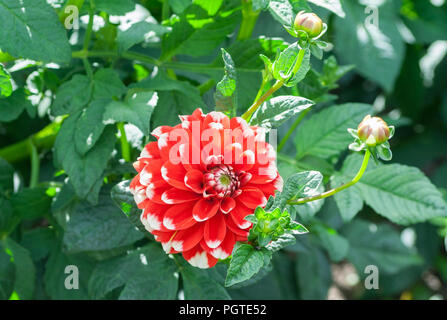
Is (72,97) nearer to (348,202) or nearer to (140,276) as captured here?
(140,276)

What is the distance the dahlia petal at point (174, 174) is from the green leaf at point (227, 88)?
0.10 meters

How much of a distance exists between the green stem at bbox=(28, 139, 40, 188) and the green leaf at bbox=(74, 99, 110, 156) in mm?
225

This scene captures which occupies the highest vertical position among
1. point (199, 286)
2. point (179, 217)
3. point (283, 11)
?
point (283, 11)

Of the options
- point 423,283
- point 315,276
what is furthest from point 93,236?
point 423,283

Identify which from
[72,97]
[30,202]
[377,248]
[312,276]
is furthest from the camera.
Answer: [377,248]

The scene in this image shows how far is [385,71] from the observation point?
119cm

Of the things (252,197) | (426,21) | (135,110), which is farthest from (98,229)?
(426,21)

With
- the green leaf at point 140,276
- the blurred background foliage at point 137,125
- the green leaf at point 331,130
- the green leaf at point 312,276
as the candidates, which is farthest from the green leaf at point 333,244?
the green leaf at point 140,276

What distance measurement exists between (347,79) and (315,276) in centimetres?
50

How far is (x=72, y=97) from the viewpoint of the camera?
0.77 meters

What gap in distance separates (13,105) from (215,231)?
0.40m

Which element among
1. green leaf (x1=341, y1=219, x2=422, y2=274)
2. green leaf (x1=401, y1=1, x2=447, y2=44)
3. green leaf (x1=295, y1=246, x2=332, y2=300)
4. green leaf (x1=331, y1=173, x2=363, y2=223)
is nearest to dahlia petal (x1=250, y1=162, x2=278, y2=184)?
green leaf (x1=331, y1=173, x2=363, y2=223)

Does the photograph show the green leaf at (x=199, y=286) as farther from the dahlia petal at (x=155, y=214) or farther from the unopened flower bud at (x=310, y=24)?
the unopened flower bud at (x=310, y=24)
